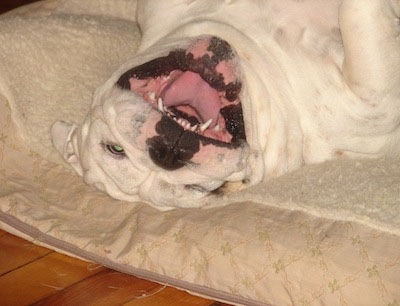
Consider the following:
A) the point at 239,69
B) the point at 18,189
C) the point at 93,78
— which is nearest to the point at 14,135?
the point at 18,189

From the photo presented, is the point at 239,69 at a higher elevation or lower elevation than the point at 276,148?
higher

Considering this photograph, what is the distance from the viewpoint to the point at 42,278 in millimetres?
2393

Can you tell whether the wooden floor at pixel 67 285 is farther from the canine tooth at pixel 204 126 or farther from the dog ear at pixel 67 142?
the canine tooth at pixel 204 126

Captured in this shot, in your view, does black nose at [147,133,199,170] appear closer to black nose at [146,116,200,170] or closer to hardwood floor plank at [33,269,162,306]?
black nose at [146,116,200,170]

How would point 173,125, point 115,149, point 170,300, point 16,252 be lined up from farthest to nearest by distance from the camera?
point 16,252 → point 170,300 → point 115,149 → point 173,125

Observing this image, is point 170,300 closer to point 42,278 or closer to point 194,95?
point 42,278

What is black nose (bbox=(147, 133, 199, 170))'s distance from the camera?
2041 mm

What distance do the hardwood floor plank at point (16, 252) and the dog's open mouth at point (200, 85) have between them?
2.23ft

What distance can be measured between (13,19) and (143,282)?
1201 mm

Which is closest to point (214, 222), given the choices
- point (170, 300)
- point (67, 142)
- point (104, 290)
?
point (170, 300)

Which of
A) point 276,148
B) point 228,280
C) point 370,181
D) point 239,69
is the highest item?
point 239,69

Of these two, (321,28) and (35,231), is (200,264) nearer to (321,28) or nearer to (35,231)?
(35,231)

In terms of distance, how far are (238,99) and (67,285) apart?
2.47 feet

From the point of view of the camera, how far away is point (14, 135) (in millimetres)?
2805
